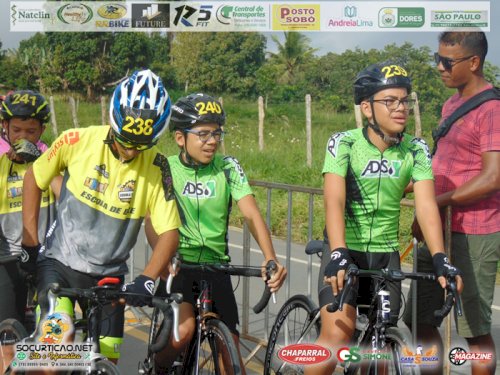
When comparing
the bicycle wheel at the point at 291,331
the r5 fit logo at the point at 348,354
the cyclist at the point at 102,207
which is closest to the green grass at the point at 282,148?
the bicycle wheel at the point at 291,331

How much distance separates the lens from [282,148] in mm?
27156

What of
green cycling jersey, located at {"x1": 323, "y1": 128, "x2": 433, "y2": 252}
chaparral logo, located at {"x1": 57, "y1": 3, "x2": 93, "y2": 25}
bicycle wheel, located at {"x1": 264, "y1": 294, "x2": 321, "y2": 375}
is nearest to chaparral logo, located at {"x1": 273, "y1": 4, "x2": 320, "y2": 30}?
chaparral logo, located at {"x1": 57, "y1": 3, "x2": 93, "y2": 25}

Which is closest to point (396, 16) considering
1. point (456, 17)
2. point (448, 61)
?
point (456, 17)

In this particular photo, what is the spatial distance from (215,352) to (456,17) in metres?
24.1

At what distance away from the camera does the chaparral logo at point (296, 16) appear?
31.9 metres

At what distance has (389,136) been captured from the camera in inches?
209

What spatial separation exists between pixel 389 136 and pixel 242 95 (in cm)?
5091

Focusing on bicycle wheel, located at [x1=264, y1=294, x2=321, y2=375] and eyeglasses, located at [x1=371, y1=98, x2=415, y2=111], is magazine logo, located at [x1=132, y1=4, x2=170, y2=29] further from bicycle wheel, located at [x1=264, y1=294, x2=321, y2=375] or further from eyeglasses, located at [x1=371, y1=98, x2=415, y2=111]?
eyeglasses, located at [x1=371, y1=98, x2=415, y2=111]

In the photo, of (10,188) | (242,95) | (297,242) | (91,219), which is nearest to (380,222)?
(91,219)

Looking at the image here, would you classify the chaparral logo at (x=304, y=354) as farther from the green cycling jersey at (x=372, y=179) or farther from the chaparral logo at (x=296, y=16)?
the chaparral logo at (x=296, y=16)

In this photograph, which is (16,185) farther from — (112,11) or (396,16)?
(112,11)

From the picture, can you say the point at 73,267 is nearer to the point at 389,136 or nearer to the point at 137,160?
the point at 137,160

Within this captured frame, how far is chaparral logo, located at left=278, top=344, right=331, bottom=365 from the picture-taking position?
5332 mm

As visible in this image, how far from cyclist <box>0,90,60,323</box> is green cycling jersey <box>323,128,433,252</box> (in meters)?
1.72
